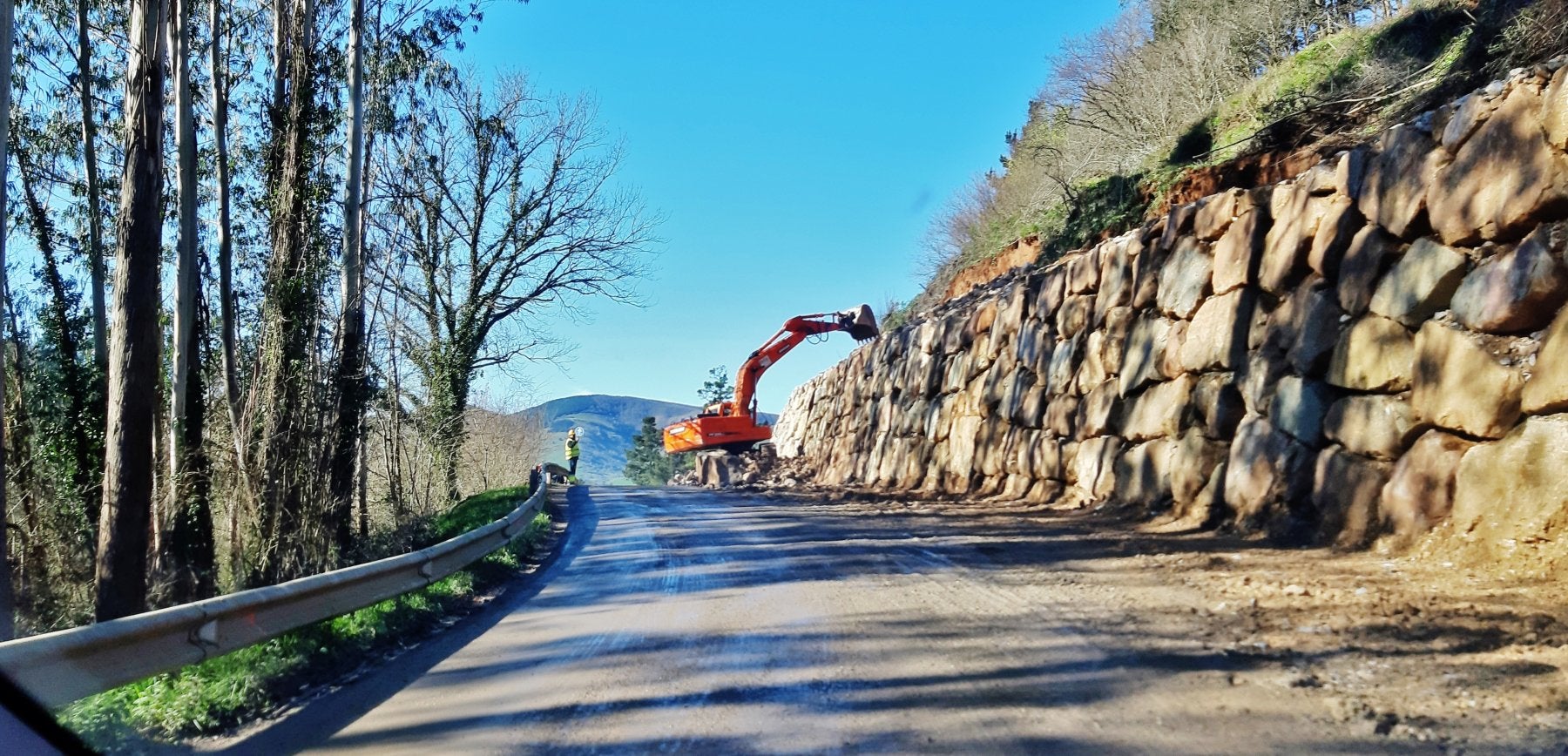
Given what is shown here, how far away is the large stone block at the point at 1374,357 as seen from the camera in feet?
26.1

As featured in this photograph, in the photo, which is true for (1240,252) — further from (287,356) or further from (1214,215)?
(287,356)

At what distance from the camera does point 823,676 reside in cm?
567

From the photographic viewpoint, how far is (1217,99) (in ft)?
72.4

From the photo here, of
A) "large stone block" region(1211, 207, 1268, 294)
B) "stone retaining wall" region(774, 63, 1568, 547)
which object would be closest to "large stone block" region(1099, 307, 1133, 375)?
"stone retaining wall" region(774, 63, 1568, 547)

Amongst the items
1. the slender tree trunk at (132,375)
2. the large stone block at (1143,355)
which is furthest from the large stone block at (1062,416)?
the slender tree trunk at (132,375)

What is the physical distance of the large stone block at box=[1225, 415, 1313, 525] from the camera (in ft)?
29.2

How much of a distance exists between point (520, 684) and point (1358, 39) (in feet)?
58.2

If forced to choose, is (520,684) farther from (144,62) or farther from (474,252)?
(474,252)

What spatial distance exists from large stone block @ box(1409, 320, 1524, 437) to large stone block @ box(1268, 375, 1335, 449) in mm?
1060

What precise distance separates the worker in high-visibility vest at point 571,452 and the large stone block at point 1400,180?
27537 mm

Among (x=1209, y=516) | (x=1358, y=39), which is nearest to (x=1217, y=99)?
(x=1358, y=39)

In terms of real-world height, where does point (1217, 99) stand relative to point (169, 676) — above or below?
above

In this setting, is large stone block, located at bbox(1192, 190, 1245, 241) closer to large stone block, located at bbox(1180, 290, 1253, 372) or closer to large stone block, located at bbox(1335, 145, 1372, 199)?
large stone block, located at bbox(1180, 290, 1253, 372)

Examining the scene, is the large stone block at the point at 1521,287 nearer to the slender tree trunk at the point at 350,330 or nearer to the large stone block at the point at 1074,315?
the large stone block at the point at 1074,315
